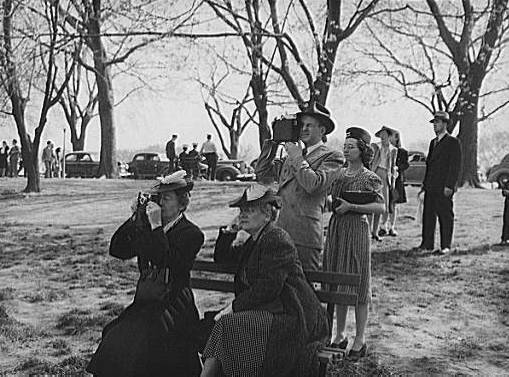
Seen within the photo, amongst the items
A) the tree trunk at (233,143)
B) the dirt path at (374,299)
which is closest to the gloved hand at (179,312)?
the dirt path at (374,299)

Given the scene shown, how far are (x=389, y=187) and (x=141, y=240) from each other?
274 inches

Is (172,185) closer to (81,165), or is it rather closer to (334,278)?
(334,278)

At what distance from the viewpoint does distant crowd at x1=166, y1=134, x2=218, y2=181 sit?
2608 centimetres

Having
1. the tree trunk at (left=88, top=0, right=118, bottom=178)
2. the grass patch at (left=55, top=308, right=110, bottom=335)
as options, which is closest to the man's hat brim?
the grass patch at (left=55, top=308, right=110, bottom=335)

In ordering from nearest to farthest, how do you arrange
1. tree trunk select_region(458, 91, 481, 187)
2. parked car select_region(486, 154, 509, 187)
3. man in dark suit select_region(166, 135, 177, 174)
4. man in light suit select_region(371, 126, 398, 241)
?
man in light suit select_region(371, 126, 398, 241)
tree trunk select_region(458, 91, 481, 187)
parked car select_region(486, 154, 509, 187)
man in dark suit select_region(166, 135, 177, 174)

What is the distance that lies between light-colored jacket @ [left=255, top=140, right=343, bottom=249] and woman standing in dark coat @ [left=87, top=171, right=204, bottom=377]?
76 cm

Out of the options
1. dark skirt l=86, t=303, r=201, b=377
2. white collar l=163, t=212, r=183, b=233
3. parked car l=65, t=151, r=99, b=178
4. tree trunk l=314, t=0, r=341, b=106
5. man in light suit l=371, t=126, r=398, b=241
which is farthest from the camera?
parked car l=65, t=151, r=99, b=178

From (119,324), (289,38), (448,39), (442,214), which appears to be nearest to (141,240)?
(119,324)

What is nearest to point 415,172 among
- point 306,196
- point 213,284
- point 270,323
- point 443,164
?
point 443,164

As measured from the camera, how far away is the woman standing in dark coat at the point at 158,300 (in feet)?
13.8

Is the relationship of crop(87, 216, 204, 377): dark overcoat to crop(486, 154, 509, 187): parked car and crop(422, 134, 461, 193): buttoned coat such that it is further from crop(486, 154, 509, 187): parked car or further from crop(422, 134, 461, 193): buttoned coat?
crop(486, 154, 509, 187): parked car

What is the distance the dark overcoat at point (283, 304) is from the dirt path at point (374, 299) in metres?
1.26

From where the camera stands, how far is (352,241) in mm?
5383

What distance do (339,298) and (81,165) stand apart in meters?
33.9
